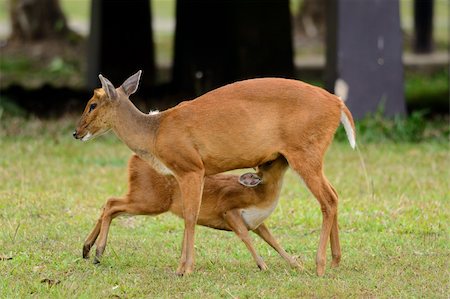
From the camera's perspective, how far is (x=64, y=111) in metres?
15.0

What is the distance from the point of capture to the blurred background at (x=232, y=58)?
1352 centimetres

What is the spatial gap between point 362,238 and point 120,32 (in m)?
9.54

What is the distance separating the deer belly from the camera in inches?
301

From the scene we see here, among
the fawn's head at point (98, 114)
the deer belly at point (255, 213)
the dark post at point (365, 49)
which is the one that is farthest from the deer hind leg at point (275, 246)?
the dark post at point (365, 49)

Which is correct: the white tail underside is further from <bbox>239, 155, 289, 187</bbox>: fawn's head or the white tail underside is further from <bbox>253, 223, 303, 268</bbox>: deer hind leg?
<bbox>253, 223, 303, 268</bbox>: deer hind leg

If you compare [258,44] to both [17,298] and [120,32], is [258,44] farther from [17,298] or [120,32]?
[17,298]

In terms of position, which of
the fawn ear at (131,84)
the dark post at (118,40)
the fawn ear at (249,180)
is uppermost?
the fawn ear at (131,84)

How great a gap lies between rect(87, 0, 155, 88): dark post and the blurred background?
15 mm

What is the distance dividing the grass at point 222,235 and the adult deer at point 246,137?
1.20ft

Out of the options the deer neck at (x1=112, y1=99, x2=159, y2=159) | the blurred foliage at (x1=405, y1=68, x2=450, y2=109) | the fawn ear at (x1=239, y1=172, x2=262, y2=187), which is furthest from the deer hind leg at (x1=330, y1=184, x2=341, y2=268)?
the blurred foliage at (x1=405, y1=68, x2=450, y2=109)

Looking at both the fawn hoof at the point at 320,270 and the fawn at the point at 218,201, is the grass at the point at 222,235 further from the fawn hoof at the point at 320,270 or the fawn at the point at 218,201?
the fawn at the point at 218,201

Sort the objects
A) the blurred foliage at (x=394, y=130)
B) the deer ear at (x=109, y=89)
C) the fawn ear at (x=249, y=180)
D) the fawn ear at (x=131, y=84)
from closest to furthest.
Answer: the deer ear at (x=109, y=89) < the fawn ear at (x=249, y=180) < the fawn ear at (x=131, y=84) < the blurred foliage at (x=394, y=130)

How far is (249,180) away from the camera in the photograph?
759cm

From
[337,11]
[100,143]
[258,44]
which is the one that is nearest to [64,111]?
[100,143]
